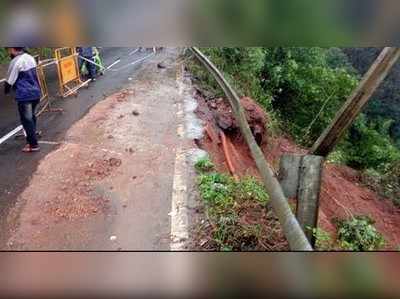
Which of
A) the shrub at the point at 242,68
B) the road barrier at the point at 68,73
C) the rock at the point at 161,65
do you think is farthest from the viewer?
the rock at the point at 161,65

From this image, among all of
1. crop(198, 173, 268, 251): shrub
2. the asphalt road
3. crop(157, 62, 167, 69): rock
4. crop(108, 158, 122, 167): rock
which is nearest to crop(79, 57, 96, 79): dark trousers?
the asphalt road

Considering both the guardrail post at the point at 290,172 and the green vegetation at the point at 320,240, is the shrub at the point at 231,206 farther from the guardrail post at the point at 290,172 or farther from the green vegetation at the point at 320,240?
the guardrail post at the point at 290,172

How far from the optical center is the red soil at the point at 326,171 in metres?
6.48

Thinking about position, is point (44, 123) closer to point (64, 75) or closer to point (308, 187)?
point (64, 75)

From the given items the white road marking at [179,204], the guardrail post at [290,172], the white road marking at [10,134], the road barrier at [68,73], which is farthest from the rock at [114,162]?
the road barrier at [68,73]

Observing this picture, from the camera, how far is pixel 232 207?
4449mm

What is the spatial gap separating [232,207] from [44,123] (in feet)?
14.1

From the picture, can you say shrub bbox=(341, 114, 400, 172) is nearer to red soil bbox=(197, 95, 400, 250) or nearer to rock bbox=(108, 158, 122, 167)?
red soil bbox=(197, 95, 400, 250)

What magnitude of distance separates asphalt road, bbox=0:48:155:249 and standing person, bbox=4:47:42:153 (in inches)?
13.0

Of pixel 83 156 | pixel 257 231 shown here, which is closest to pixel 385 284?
pixel 257 231

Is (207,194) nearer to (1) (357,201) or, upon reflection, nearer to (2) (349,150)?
(1) (357,201)

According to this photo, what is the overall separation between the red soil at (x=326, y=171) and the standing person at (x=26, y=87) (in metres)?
2.29

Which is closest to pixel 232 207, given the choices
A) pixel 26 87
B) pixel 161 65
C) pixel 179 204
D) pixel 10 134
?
pixel 179 204

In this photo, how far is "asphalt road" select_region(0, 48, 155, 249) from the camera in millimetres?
5035
